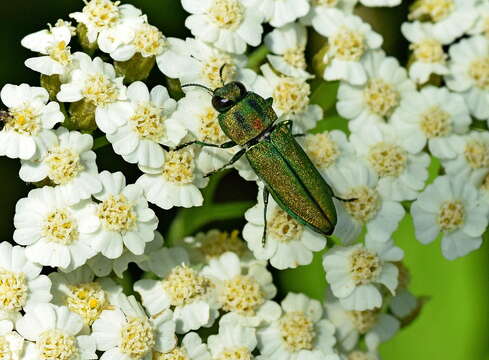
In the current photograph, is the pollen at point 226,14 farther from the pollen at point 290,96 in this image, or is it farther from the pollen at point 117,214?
the pollen at point 117,214

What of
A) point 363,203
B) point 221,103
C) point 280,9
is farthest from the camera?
point 280,9

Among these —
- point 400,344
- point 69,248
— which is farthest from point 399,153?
point 69,248

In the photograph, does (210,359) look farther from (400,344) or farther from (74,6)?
(74,6)

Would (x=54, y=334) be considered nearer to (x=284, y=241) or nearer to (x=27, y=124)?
(x=27, y=124)

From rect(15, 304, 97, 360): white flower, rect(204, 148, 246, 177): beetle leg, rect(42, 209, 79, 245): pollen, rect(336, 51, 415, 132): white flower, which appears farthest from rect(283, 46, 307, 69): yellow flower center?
rect(15, 304, 97, 360): white flower

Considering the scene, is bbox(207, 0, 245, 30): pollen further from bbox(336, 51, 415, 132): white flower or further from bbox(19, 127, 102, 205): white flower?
bbox(19, 127, 102, 205): white flower

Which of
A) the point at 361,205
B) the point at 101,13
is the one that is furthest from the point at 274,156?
the point at 101,13
